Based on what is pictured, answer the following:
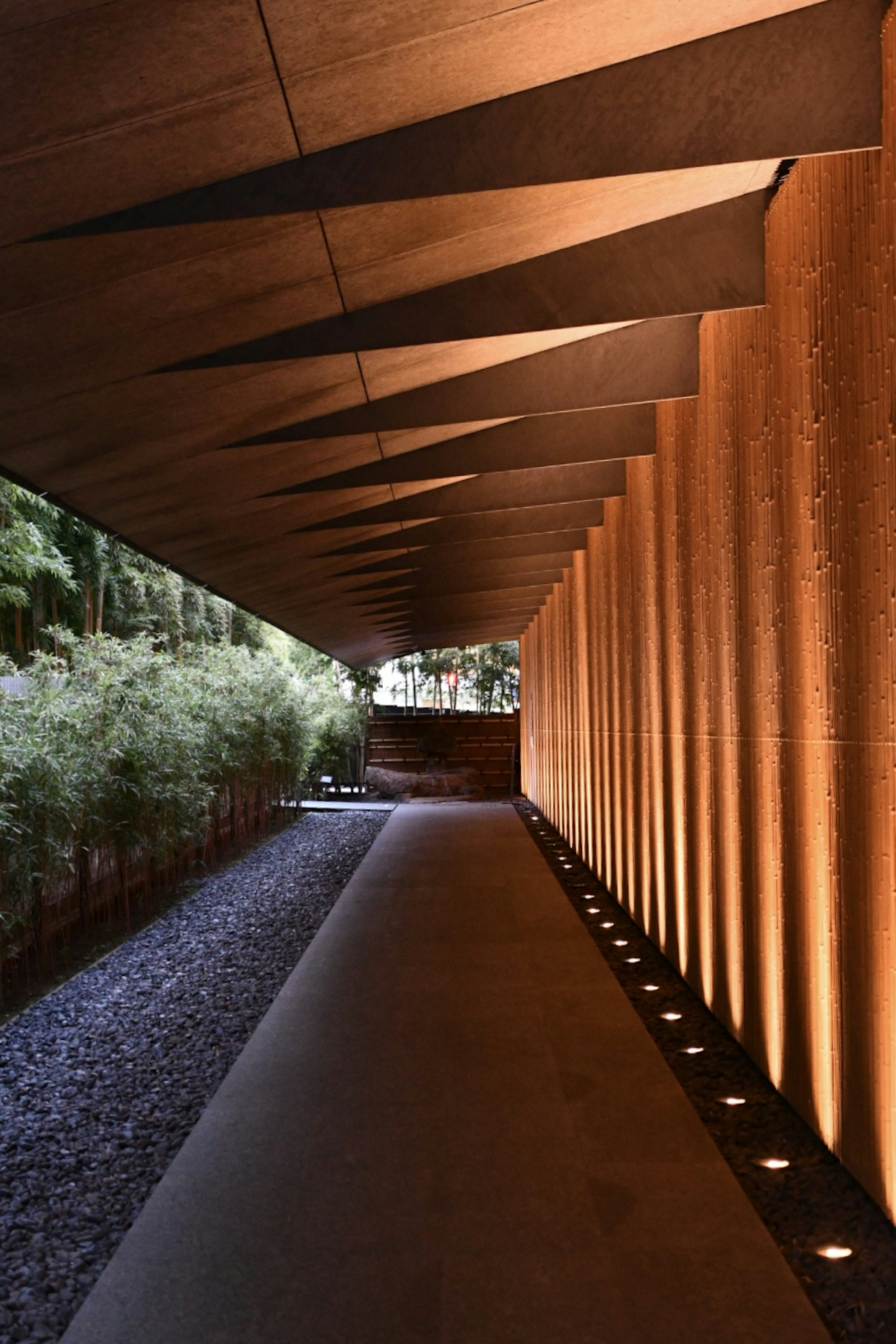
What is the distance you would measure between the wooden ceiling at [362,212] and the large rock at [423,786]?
46.7 feet

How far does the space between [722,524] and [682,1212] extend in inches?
92.3

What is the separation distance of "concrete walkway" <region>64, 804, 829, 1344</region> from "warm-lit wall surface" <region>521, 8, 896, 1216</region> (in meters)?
0.42

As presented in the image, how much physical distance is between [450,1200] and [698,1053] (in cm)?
162

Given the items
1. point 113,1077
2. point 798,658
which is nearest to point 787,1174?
point 798,658

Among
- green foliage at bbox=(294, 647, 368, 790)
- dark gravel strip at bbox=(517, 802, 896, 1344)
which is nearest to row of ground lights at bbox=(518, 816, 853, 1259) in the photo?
dark gravel strip at bbox=(517, 802, 896, 1344)

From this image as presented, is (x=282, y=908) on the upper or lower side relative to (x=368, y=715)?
lower

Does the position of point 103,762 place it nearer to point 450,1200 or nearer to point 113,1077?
point 113,1077

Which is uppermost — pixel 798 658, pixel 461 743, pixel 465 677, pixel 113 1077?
pixel 465 677

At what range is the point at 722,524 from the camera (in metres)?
3.98

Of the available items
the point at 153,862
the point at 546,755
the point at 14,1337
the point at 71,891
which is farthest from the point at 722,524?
the point at 546,755

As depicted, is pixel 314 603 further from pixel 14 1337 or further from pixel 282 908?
pixel 14 1337

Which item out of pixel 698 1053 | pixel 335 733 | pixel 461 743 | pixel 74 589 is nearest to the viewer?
pixel 698 1053

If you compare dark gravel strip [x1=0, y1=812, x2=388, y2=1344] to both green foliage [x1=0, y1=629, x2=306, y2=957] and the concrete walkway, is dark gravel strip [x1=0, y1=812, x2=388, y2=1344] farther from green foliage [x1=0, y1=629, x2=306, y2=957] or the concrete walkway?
green foliage [x1=0, y1=629, x2=306, y2=957]

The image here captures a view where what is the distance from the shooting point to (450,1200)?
8.41 ft
